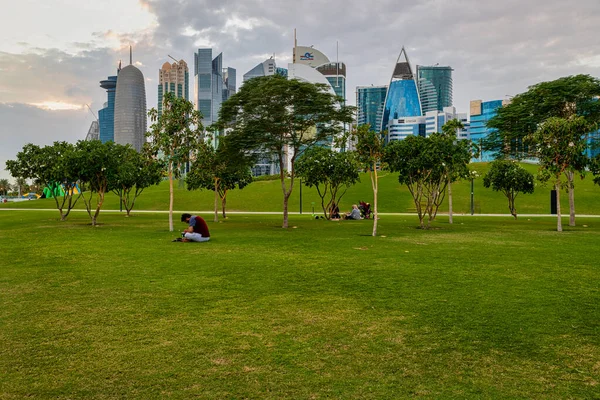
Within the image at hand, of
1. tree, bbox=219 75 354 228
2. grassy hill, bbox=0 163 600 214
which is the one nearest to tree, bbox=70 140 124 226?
tree, bbox=219 75 354 228

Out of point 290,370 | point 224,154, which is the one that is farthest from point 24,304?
point 224,154

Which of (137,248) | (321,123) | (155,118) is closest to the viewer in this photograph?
(137,248)

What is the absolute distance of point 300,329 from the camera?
664cm

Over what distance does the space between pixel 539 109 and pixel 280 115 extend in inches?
737

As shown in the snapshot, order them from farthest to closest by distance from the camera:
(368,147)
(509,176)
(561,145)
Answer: (509,176) → (561,145) → (368,147)

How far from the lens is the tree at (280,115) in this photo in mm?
26359

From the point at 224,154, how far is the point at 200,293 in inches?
868

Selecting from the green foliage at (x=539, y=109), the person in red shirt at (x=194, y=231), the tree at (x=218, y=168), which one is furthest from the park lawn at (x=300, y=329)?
the green foliage at (x=539, y=109)

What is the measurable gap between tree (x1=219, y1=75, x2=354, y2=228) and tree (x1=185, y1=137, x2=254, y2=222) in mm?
1301

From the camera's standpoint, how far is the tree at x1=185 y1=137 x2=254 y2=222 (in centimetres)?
3025

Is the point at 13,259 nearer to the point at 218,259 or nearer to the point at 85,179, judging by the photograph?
the point at 218,259

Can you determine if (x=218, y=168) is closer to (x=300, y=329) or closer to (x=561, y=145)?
(x=561, y=145)

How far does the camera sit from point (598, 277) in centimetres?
1046

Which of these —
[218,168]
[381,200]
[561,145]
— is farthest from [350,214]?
[381,200]
